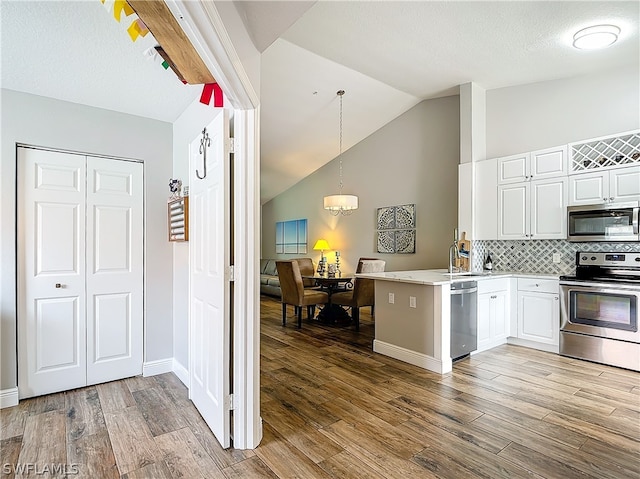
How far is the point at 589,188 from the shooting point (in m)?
3.70

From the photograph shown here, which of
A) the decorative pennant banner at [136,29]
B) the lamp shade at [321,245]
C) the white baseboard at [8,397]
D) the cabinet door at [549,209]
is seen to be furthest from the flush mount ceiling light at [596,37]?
the white baseboard at [8,397]

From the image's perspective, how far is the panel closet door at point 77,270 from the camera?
2.69 metres

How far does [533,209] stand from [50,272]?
16.5 feet

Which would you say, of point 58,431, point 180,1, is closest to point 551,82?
point 180,1

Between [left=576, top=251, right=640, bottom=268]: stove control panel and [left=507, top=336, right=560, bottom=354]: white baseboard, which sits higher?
[left=576, top=251, right=640, bottom=268]: stove control panel

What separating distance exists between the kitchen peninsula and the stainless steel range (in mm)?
177

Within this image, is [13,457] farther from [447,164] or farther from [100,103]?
[447,164]

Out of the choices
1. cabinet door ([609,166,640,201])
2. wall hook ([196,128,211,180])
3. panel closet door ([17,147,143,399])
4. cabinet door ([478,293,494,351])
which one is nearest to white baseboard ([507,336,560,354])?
cabinet door ([478,293,494,351])

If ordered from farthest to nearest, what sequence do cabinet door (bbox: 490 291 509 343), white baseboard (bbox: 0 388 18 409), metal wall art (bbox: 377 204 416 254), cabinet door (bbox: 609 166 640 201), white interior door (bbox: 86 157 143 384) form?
metal wall art (bbox: 377 204 416 254) < cabinet door (bbox: 490 291 509 343) < cabinet door (bbox: 609 166 640 201) < white interior door (bbox: 86 157 143 384) < white baseboard (bbox: 0 388 18 409)

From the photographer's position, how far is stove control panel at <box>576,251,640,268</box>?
11.5 feet

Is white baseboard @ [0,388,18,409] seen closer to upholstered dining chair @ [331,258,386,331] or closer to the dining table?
the dining table

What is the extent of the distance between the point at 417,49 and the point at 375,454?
3.90 metres

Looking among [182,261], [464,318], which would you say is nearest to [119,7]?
[182,261]

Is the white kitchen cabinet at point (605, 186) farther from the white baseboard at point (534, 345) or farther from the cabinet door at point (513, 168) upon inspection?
the white baseboard at point (534, 345)
